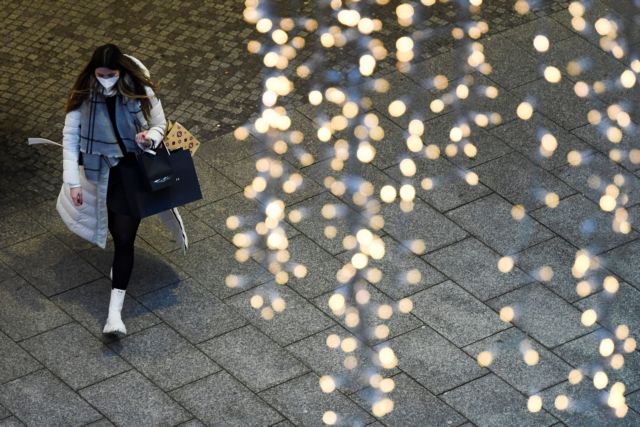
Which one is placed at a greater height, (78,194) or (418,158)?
(78,194)

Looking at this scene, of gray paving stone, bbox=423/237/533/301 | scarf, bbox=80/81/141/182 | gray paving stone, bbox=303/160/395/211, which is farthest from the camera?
gray paving stone, bbox=303/160/395/211

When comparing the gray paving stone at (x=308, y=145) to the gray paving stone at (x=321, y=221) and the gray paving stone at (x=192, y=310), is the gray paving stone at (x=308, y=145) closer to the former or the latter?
the gray paving stone at (x=321, y=221)

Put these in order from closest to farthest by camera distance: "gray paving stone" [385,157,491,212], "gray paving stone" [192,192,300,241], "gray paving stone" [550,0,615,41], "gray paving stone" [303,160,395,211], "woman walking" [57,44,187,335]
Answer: "woman walking" [57,44,187,335] < "gray paving stone" [192,192,300,241] < "gray paving stone" [385,157,491,212] < "gray paving stone" [303,160,395,211] < "gray paving stone" [550,0,615,41]

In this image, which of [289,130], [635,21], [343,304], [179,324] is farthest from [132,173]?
[635,21]

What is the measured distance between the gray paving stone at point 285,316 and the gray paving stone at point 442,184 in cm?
132

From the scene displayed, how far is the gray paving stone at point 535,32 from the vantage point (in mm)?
11289

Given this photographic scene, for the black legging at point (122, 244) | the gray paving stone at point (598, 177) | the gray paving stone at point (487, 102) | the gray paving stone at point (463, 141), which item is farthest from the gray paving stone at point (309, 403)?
the gray paving stone at point (487, 102)

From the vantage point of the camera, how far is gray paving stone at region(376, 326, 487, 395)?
322 inches

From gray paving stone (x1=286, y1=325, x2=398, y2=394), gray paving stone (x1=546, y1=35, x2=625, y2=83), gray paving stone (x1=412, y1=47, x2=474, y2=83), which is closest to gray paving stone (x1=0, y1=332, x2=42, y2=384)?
gray paving stone (x1=286, y1=325, x2=398, y2=394)

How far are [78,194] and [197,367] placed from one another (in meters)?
1.21

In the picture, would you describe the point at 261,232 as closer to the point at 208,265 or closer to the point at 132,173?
the point at 208,265

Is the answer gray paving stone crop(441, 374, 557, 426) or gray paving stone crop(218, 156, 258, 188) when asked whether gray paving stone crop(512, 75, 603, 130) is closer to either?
gray paving stone crop(218, 156, 258, 188)

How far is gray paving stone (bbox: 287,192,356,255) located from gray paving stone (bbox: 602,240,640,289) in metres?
1.68

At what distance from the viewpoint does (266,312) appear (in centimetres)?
870
